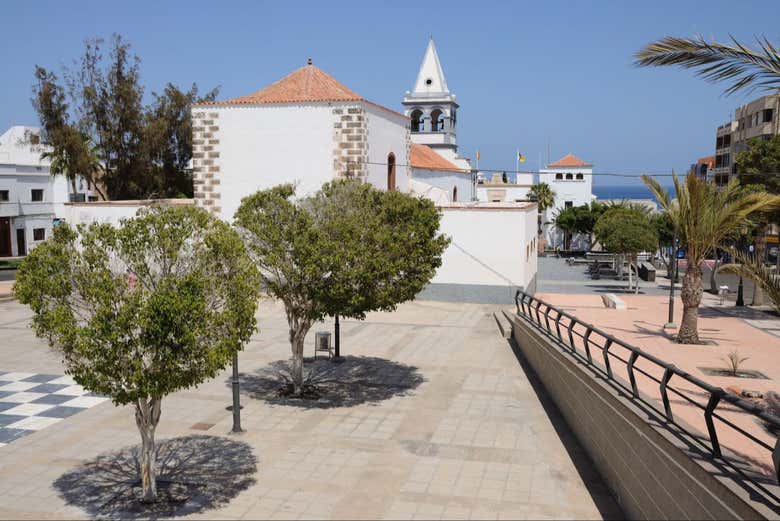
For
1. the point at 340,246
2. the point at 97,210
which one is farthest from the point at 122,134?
the point at 340,246

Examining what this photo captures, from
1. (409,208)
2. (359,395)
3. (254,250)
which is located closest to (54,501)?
(254,250)

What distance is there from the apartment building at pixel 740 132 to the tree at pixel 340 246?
47327 millimetres

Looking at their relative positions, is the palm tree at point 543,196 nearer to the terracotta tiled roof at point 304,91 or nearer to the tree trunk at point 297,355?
the terracotta tiled roof at point 304,91

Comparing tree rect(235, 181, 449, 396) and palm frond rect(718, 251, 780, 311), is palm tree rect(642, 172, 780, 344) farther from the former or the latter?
palm frond rect(718, 251, 780, 311)

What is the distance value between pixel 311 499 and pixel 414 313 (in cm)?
1618

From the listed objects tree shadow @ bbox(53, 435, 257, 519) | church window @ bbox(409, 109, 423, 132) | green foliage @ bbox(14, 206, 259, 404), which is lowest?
tree shadow @ bbox(53, 435, 257, 519)

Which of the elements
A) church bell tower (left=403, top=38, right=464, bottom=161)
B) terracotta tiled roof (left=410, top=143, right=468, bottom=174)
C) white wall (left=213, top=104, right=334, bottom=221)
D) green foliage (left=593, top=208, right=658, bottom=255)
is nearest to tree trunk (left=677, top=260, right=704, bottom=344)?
white wall (left=213, top=104, right=334, bottom=221)

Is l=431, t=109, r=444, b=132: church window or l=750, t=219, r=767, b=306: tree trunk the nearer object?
l=750, t=219, r=767, b=306: tree trunk

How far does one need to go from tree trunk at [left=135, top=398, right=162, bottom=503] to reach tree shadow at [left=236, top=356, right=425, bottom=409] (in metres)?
4.76

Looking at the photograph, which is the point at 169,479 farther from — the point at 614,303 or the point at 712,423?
the point at 614,303

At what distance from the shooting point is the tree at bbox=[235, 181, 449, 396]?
1238 cm

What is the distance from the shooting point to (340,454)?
11.1 m

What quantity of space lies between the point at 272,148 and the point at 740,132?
2196 inches

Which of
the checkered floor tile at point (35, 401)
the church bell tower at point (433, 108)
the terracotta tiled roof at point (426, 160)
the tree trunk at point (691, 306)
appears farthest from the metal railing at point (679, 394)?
the church bell tower at point (433, 108)
